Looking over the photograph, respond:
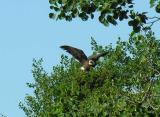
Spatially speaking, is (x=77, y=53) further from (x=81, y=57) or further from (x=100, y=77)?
(x=100, y=77)

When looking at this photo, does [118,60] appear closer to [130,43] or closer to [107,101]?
[130,43]

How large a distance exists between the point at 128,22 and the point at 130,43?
170 ft

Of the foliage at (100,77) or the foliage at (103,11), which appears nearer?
the foliage at (103,11)

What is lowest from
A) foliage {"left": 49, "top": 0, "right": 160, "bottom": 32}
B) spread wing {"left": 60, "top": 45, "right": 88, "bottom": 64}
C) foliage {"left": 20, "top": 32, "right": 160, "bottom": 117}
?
foliage {"left": 49, "top": 0, "right": 160, "bottom": 32}

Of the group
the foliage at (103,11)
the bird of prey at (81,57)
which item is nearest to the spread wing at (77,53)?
the bird of prey at (81,57)

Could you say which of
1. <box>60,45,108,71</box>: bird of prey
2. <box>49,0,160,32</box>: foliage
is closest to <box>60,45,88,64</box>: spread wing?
<box>60,45,108,71</box>: bird of prey

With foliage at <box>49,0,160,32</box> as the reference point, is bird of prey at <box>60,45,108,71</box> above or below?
above

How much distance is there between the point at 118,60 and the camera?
6681 centimetres

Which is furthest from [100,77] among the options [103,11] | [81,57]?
[103,11]

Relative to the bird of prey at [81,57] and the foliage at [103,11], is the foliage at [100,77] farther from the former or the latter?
the foliage at [103,11]

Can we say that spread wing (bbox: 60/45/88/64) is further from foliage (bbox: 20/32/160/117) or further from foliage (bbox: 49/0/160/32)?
foliage (bbox: 49/0/160/32)

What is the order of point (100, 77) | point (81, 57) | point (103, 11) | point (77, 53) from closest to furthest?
point (103, 11) → point (77, 53) → point (81, 57) → point (100, 77)

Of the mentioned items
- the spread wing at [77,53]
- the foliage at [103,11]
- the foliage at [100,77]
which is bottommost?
the foliage at [103,11]

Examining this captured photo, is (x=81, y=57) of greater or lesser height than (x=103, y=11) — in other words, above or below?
above
